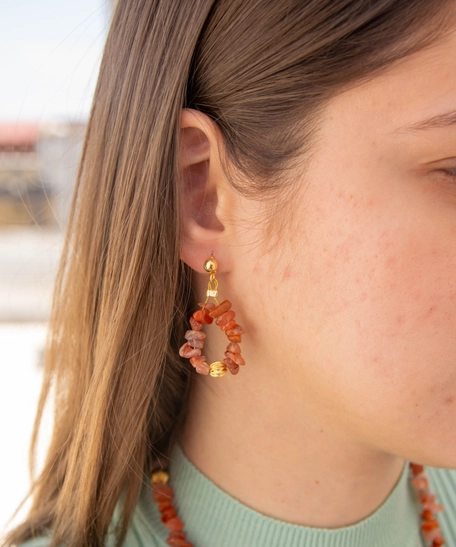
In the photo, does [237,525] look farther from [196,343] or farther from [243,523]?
[196,343]

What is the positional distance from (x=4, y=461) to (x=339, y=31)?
2.37m

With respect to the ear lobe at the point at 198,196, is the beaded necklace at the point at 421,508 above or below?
below

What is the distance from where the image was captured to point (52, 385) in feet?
3.85

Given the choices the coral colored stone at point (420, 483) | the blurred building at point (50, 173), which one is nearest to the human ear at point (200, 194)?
the blurred building at point (50, 173)

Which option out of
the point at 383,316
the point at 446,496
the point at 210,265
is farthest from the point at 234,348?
the point at 446,496

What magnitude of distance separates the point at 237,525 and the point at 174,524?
109 millimetres

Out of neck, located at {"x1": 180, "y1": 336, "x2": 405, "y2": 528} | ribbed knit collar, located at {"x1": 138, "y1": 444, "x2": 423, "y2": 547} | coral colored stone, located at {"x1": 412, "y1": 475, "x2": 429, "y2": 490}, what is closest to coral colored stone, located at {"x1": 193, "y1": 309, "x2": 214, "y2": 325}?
neck, located at {"x1": 180, "y1": 336, "x2": 405, "y2": 528}

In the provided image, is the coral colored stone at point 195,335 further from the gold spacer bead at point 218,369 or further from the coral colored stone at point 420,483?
the coral colored stone at point 420,483

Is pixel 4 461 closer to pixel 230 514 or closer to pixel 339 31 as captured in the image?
pixel 230 514

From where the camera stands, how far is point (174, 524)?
103 centimetres

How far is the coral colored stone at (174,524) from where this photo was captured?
1.03 m

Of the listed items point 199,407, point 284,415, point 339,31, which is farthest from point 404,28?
point 199,407

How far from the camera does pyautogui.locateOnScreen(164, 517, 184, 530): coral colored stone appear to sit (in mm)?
1028

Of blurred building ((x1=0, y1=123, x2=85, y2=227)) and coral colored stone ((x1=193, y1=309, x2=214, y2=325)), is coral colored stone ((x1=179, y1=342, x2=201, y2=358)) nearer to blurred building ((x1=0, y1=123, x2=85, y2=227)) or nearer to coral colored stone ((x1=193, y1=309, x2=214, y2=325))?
coral colored stone ((x1=193, y1=309, x2=214, y2=325))
